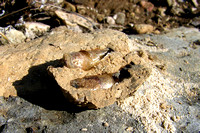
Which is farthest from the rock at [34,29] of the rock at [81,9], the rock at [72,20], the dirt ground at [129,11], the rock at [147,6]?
the rock at [147,6]

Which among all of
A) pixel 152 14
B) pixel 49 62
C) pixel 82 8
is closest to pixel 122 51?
pixel 49 62

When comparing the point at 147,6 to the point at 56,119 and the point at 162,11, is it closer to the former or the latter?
the point at 162,11

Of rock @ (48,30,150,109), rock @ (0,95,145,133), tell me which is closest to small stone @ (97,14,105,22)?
rock @ (48,30,150,109)

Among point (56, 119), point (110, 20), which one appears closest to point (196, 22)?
point (110, 20)

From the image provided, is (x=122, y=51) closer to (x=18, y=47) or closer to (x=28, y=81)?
(x=28, y=81)

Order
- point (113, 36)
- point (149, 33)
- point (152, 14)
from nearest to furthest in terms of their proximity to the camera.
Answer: point (113, 36)
point (149, 33)
point (152, 14)

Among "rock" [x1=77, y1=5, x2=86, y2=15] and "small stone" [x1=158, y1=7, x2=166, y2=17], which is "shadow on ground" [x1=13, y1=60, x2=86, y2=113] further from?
"small stone" [x1=158, y1=7, x2=166, y2=17]

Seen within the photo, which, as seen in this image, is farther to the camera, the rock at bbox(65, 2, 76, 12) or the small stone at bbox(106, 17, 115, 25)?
the small stone at bbox(106, 17, 115, 25)
